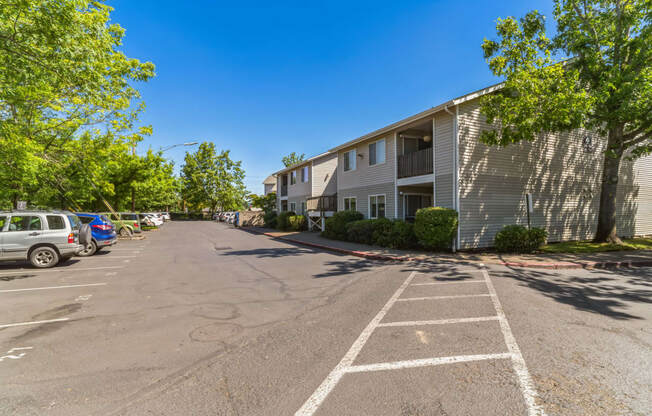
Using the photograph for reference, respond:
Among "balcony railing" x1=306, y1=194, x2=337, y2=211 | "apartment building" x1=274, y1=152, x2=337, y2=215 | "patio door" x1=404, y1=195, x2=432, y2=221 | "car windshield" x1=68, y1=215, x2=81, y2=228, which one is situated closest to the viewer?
"car windshield" x1=68, y1=215, x2=81, y2=228

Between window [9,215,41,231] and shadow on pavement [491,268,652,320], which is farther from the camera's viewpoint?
window [9,215,41,231]

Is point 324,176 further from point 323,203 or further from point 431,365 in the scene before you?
point 431,365

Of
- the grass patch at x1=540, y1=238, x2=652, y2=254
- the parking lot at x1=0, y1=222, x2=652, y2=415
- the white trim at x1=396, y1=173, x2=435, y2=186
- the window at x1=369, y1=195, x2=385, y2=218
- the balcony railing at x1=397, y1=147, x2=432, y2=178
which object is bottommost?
the parking lot at x1=0, y1=222, x2=652, y2=415

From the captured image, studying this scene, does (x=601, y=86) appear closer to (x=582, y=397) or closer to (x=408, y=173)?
(x=408, y=173)

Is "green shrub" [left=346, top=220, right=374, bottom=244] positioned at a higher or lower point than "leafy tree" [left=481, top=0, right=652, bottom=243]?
lower

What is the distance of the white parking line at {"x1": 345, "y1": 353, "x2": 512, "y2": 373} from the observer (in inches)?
137

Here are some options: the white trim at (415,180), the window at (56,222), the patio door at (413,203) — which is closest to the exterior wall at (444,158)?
the white trim at (415,180)

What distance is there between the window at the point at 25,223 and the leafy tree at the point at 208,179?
57529 millimetres

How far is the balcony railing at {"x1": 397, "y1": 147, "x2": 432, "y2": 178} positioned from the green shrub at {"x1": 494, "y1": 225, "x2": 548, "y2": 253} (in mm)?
4279

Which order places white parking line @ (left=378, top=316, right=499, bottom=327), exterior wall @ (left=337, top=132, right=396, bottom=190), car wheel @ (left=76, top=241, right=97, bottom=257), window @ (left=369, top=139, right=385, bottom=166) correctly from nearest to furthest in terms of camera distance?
white parking line @ (left=378, top=316, right=499, bottom=327), car wheel @ (left=76, top=241, right=97, bottom=257), exterior wall @ (left=337, top=132, right=396, bottom=190), window @ (left=369, top=139, right=385, bottom=166)

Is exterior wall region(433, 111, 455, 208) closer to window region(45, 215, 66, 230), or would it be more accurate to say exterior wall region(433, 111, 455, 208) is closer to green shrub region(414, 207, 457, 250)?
green shrub region(414, 207, 457, 250)

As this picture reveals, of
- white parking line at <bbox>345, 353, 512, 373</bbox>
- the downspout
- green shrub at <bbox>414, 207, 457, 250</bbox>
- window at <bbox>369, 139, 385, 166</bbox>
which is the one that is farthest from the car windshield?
the downspout

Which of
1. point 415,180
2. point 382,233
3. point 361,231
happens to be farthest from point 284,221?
point 415,180

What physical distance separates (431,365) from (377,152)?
609 inches
